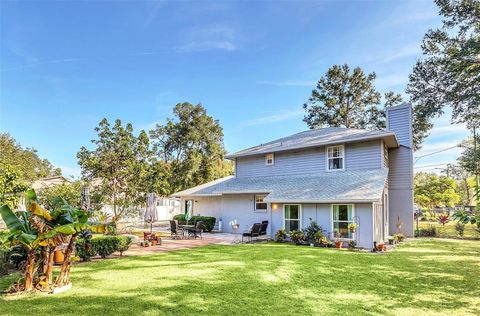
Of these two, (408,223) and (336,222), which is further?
(408,223)

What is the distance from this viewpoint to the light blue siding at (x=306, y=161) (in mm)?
16094

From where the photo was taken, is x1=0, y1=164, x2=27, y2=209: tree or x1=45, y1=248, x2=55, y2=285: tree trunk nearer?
x1=45, y1=248, x2=55, y2=285: tree trunk

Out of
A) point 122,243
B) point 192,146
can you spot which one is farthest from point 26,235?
point 192,146

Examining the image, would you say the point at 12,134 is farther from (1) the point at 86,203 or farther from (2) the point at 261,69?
(2) the point at 261,69

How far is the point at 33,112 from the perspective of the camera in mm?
25891

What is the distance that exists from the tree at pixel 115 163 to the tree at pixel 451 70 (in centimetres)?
2362

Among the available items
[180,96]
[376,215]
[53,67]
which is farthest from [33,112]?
[376,215]

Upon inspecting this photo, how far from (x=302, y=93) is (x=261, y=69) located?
46.1 ft

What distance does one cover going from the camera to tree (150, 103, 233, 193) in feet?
127

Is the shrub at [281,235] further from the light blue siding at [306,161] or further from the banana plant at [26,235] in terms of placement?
the banana plant at [26,235]

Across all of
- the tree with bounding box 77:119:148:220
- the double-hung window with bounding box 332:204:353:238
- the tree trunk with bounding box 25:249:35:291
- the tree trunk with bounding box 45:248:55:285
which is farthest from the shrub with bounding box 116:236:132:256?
the tree with bounding box 77:119:148:220

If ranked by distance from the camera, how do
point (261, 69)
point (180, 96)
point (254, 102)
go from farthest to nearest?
point (180, 96), point (254, 102), point (261, 69)

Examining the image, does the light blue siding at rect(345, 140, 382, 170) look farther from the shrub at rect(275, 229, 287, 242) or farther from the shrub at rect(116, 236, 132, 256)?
the shrub at rect(116, 236, 132, 256)

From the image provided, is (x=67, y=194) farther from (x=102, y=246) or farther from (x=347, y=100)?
(x=347, y=100)
